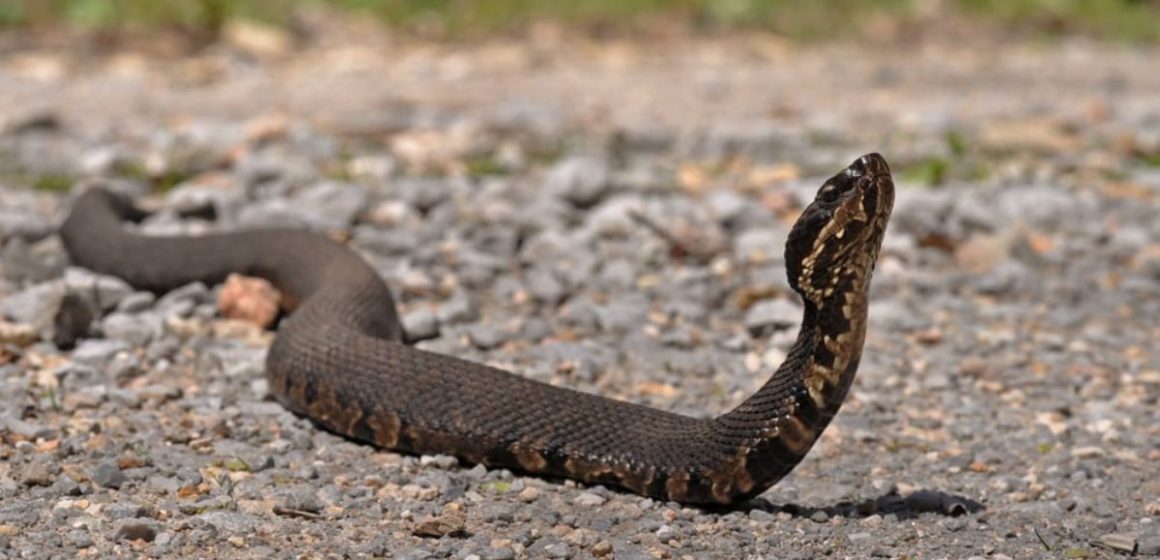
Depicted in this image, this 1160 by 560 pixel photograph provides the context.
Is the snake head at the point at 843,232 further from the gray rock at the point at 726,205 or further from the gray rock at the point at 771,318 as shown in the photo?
the gray rock at the point at 726,205

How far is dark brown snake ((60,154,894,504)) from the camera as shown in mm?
5211

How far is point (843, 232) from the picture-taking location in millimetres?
5156

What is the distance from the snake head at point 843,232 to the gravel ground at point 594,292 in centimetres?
76

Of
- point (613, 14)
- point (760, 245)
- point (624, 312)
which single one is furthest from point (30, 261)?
point (613, 14)

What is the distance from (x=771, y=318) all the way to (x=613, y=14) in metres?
7.34

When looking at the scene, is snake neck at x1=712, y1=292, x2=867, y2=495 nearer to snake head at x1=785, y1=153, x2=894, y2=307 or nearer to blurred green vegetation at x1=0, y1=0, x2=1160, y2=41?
snake head at x1=785, y1=153, x2=894, y2=307

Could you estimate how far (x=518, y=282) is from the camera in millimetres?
8062

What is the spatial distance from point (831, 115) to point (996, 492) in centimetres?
599

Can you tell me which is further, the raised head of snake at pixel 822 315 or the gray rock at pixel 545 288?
the gray rock at pixel 545 288

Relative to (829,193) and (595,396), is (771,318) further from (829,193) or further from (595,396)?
(829,193)

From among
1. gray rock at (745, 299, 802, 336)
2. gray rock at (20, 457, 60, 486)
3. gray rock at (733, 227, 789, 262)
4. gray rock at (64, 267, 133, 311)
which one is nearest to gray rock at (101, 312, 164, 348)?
gray rock at (64, 267, 133, 311)

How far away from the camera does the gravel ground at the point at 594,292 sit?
5.38 meters

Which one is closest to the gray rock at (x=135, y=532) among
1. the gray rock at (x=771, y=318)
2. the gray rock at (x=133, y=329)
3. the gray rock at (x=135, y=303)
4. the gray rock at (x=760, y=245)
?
the gray rock at (x=133, y=329)

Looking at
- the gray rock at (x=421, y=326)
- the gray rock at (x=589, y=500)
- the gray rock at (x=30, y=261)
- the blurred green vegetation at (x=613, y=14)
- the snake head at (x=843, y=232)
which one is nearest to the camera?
the snake head at (x=843, y=232)
